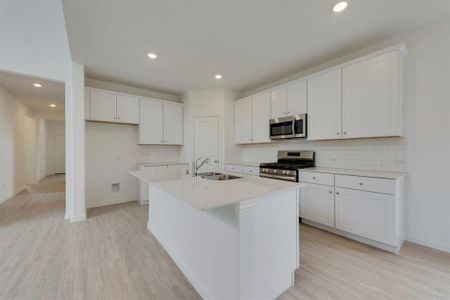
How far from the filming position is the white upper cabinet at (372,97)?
2316mm

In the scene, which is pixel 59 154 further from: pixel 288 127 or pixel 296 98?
pixel 296 98

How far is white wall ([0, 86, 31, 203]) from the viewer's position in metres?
4.20

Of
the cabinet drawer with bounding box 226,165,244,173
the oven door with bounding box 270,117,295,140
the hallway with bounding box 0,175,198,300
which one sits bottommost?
the hallway with bounding box 0,175,198,300

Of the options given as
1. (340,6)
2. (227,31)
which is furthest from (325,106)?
(227,31)

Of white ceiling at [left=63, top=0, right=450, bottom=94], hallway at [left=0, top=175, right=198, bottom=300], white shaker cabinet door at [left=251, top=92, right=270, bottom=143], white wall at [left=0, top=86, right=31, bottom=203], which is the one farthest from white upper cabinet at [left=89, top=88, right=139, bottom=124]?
white shaker cabinet door at [left=251, top=92, right=270, bottom=143]

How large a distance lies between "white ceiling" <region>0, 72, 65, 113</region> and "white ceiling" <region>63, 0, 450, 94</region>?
1244mm

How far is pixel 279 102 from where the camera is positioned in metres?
3.64

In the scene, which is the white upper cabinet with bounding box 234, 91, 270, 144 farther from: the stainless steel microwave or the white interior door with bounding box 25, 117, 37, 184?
the white interior door with bounding box 25, 117, 37, 184

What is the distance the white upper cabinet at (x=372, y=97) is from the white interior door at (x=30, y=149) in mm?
8370

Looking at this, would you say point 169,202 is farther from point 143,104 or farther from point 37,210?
point 37,210

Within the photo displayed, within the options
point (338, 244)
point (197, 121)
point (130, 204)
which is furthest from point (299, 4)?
point (130, 204)

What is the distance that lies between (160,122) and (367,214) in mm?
4143

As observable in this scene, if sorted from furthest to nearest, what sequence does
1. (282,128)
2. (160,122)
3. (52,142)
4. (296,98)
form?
1. (52,142)
2. (160,122)
3. (282,128)
4. (296,98)

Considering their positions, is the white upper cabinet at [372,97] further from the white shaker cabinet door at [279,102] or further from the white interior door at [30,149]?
the white interior door at [30,149]
